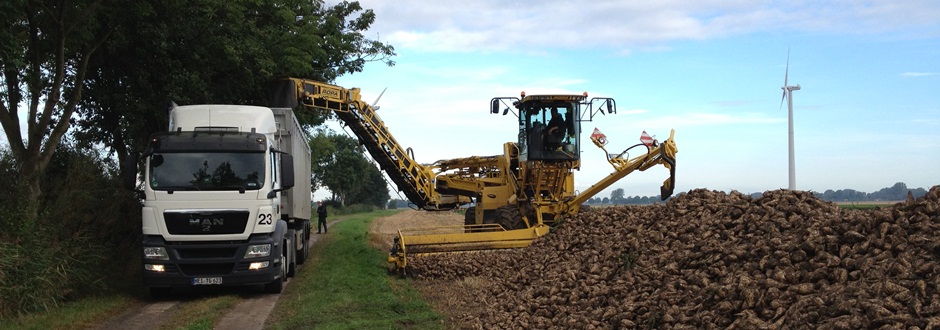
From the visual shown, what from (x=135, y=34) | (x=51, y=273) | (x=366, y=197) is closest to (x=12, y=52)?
(x=51, y=273)

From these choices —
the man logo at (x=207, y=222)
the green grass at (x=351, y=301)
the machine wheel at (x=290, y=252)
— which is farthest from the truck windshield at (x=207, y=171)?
the machine wheel at (x=290, y=252)

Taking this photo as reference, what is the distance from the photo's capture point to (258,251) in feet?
44.7

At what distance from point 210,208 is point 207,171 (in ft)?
2.19

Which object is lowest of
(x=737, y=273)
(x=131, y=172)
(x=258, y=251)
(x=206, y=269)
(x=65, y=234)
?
(x=206, y=269)

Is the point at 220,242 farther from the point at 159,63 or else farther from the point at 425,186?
the point at 425,186

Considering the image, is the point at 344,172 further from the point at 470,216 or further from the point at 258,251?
the point at 258,251

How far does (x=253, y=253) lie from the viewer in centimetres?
1358

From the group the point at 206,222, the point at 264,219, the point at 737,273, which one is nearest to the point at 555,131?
the point at 264,219

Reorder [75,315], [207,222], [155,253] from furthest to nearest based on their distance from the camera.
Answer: [207,222], [155,253], [75,315]

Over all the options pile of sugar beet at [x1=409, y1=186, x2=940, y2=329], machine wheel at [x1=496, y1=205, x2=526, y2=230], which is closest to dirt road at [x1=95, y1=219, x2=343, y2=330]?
pile of sugar beet at [x1=409, y1=186, x2=940, y2=329]

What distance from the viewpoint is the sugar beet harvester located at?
16312mm

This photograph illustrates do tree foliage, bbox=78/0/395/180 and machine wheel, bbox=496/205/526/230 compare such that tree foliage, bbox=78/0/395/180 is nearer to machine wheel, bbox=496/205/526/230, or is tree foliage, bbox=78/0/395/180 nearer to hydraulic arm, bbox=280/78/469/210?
hydraulic arm, bbox=280/78/469/210

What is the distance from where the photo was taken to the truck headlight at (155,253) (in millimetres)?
13133

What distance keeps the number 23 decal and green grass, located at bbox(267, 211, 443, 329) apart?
135cm
